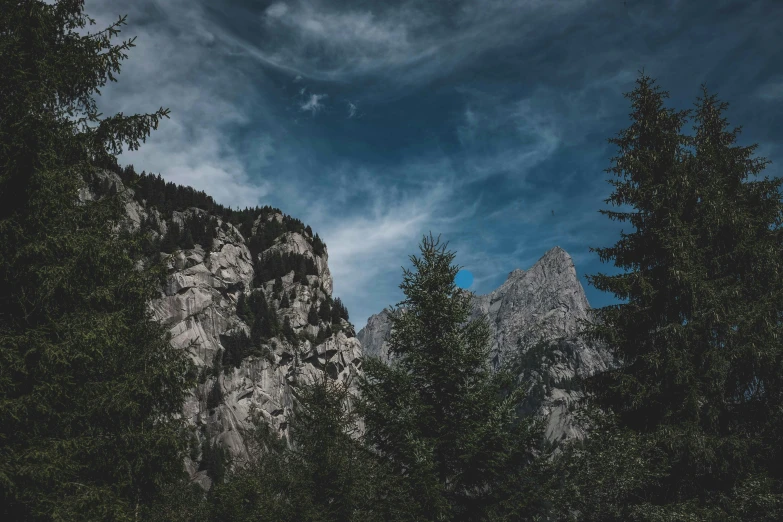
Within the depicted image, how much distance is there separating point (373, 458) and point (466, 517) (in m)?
3.07

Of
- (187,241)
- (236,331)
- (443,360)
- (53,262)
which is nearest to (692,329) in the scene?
(443,360)

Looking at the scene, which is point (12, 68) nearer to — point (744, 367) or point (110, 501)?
point (110, 501)

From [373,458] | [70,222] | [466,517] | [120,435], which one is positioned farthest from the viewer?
[373,458]

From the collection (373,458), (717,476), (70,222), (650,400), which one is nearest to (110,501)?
(70,222)

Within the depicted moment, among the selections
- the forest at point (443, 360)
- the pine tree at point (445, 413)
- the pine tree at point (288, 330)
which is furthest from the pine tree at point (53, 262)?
the pine tree at point (288, 330)

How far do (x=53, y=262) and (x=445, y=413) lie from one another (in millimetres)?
10849

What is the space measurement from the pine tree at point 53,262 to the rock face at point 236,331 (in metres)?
92.4

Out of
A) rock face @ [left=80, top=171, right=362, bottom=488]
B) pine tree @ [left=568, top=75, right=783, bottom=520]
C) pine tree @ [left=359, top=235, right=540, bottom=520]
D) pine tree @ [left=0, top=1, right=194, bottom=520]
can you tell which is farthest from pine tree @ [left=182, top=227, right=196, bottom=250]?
pine tree @ [left=0, top=1, right=194, bottom=520]

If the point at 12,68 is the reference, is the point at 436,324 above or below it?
below

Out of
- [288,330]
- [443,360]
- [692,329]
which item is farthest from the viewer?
[288,330]

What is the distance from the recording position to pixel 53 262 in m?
7.90

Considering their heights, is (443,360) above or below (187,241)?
below

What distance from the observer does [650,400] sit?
13391 mm

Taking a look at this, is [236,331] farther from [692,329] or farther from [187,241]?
[692,329]
